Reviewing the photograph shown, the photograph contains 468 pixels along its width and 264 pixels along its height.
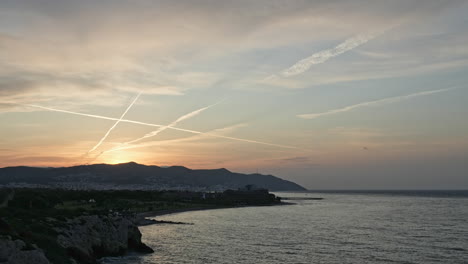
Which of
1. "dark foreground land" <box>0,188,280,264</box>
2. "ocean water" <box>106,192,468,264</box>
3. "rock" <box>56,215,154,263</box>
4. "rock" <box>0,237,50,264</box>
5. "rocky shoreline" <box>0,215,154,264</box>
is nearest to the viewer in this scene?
"rock" <box>0,237,50,264</box>

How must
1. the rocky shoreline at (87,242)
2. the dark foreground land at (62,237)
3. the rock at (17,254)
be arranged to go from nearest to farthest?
the rock at (17,254) → the rocky shoreline at (87,242) → the dark foreground land at (62,237)

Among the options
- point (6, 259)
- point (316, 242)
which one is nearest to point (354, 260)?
point (316, 242)

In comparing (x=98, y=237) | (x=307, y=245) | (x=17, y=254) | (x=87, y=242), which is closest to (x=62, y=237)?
(x=87, y=242)

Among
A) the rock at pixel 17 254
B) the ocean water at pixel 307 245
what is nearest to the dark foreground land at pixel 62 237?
the rock at pixel 17 254

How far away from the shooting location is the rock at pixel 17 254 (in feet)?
86.5

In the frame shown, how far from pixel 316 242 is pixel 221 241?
16.1 metres

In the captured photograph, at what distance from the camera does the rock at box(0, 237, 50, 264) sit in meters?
26.4

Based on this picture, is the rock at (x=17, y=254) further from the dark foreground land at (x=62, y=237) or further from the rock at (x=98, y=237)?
the rock at (x=98, y=237)

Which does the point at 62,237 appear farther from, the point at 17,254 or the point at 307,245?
the point at 307,245

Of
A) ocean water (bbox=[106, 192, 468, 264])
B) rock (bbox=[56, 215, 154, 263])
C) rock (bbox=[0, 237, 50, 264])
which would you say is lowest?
ocean water (bbox=[106, 192, 468, 264])

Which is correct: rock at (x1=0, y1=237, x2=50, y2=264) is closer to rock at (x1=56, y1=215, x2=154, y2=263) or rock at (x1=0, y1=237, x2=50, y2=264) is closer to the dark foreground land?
the dark foreground land

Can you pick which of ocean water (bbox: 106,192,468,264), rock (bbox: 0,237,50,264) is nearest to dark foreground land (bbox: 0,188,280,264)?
rock (bbox: 0,237,50,264)

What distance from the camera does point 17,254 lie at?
89.0ft

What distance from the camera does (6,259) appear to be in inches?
1029
